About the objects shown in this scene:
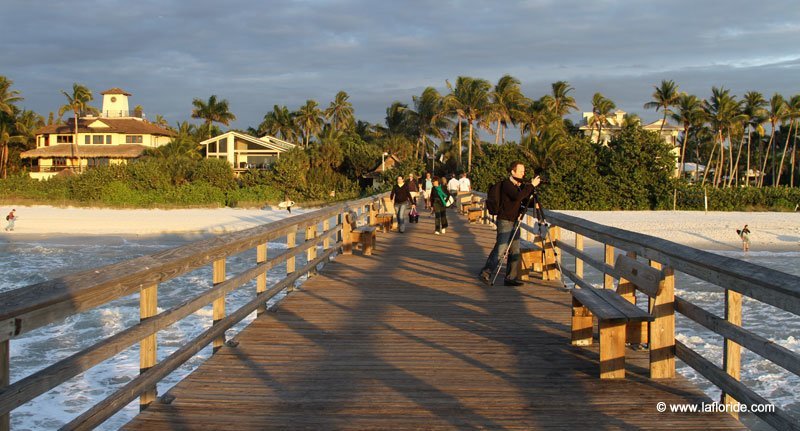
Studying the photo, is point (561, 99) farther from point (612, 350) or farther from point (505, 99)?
point (612, 350)

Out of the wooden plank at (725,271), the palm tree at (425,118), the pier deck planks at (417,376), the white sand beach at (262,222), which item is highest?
the palm tree at (425,118)

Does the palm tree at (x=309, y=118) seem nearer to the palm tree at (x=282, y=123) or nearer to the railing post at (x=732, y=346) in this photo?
the palm tree at (x=282, y=123)

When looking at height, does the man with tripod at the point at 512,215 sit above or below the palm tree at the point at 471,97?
below

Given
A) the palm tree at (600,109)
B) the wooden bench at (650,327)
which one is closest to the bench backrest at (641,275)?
the wooden bench at (650,327)

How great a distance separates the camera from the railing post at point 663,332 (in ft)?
16.8

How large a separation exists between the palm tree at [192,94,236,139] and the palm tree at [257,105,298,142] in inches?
169

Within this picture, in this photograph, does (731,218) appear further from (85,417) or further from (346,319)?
(85,417)

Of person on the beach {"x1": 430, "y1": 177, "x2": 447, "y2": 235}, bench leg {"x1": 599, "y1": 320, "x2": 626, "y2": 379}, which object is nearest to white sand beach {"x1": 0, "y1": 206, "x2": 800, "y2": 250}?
person on the beach {"x1": 430, "y1": 177, "x2": 447, "y2": 235}

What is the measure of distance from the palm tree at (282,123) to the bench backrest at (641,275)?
78.9 meters

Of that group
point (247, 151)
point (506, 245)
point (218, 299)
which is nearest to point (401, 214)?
point (506, 245)

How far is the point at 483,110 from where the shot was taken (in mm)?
61000

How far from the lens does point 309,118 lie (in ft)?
268

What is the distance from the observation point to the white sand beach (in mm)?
33719

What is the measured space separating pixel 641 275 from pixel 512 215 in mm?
4020
